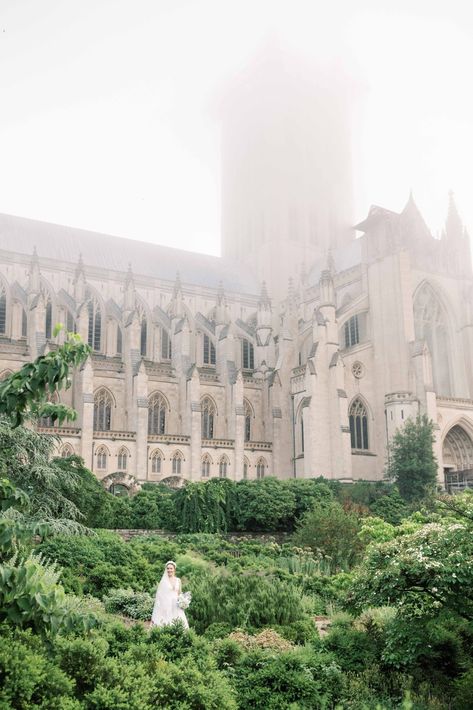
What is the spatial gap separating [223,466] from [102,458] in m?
7.51

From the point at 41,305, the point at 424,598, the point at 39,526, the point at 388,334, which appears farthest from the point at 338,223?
the point at 39,526

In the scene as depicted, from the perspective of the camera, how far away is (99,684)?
8.33 m

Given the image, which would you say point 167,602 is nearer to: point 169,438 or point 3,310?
point 169,438

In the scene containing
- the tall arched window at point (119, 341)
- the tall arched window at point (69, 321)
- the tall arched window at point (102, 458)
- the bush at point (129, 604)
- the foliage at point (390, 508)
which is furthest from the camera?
the tall arched window at point (119, 341)

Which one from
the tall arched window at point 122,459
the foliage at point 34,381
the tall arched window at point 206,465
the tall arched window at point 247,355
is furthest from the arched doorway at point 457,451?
the foliage at point 34,381

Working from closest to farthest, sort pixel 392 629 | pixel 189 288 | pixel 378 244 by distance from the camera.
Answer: pixel 392 629 → pixel 378 244 → pixel 189 288

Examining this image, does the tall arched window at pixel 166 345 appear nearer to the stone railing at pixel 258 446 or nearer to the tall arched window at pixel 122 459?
the stone railing at pixel 258 446

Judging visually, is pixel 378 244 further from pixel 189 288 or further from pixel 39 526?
pixel 39 526

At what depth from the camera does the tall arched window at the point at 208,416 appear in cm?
4869

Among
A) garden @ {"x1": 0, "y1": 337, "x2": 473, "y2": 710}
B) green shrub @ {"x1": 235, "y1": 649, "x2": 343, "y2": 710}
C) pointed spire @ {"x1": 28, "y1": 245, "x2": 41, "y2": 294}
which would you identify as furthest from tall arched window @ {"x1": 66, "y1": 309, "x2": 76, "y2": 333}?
green shrub @ {"x1": 235, "y1": 649, "x2": 343, "y2": 710}

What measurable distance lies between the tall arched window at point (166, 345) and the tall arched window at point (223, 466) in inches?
390

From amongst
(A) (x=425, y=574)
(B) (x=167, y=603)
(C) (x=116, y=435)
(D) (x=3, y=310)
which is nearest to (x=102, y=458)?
(C) (x=116, y=435)

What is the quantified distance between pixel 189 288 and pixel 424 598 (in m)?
47.1

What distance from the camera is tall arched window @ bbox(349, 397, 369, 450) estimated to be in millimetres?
46781
